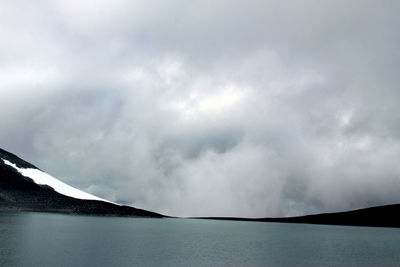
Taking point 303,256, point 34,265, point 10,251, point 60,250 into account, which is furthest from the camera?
point 303,256

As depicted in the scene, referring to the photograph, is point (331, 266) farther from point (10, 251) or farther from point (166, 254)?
point (10, 251)

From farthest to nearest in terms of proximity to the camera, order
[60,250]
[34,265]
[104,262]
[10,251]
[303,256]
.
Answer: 1. [303,256]
2. [60,250]
3. [10,251]
4. [104,262]
5. [34,265]

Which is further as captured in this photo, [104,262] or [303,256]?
[303,256]

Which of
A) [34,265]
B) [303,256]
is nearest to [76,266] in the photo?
[34,265]

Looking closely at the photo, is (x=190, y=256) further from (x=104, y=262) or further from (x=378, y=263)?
(x=378, y=263)

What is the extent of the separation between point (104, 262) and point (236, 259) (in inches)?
948

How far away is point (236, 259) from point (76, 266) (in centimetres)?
2915

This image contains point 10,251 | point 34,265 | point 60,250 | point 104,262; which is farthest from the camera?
point 60,250

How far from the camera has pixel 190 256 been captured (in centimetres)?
6919

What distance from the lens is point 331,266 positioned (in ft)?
212

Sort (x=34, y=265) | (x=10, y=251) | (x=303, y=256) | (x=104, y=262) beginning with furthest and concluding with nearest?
(x=303, y=256) < (x=10, y=251) < (x=104, y=262) < (x=34, y=265)

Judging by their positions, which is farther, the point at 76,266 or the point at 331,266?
the point at 331,266

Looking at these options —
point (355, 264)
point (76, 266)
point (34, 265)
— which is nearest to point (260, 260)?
point (355, 264)

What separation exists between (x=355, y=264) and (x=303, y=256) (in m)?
12.4
